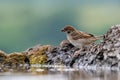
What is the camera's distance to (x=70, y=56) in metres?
15.7

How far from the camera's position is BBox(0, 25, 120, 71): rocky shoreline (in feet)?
47.0

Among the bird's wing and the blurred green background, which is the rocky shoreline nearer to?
the bird's wing

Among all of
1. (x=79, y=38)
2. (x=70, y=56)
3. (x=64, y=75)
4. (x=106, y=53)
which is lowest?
(x=64, y=75)

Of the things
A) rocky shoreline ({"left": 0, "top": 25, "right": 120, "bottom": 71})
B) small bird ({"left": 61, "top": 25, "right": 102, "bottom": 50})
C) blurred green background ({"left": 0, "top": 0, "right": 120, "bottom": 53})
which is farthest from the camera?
blurred green background ({"left": 0, "top": 0, "right": 120, "bottom": 53})

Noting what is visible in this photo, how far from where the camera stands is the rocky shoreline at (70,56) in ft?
47.0

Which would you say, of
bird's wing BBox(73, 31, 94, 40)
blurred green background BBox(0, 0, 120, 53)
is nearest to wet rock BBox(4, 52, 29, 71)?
bird's wing BBox(73, 31, 94, 40)

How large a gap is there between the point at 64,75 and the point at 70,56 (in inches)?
99.5

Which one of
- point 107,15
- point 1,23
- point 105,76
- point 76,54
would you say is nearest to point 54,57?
point 76,54

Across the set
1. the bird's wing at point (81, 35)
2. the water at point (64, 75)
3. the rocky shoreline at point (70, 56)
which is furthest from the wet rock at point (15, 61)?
the bird's wing at point (81, 35)

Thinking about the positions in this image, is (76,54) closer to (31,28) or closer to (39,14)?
(31,28)

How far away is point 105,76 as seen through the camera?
1251cm

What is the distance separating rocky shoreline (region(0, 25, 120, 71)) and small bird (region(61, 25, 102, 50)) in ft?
0.56

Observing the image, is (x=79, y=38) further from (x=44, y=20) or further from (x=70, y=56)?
(x=44, y=20)

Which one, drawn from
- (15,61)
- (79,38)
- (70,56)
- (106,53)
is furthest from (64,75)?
(79,38)
